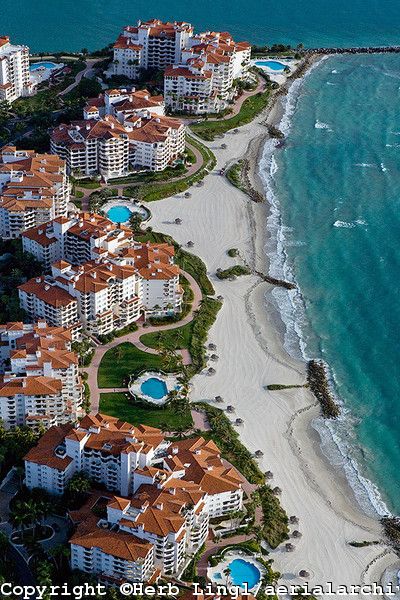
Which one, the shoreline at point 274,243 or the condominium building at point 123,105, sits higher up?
the condominium building at point 123,105

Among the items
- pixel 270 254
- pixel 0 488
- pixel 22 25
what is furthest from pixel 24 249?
pixel 22 25

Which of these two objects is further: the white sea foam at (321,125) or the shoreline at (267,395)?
the white sea foam at (321,125)

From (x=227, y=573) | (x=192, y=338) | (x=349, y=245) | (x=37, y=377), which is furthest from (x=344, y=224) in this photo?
(x=227, y=573)

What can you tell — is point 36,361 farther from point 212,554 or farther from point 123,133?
point 123,133

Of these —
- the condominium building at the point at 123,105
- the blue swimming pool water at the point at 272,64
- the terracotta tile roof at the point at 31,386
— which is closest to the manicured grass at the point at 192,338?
the terracotta tile roof at the point at 31,386

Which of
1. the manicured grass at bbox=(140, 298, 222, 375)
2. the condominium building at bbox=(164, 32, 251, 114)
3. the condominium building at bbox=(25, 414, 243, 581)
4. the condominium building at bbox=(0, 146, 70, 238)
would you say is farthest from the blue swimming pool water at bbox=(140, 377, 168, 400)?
the condominium building at bbox=(164, 32, 251, 114)

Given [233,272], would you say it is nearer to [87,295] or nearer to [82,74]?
[87,295]

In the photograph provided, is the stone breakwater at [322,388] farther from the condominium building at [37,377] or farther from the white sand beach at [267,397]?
the condominium building at [37,377]
